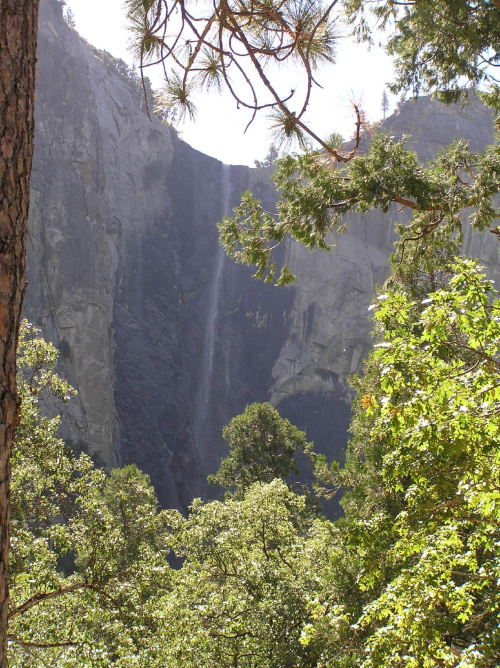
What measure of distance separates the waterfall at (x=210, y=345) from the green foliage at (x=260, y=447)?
1525 cm

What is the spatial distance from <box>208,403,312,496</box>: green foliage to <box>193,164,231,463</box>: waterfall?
15247 millimetres

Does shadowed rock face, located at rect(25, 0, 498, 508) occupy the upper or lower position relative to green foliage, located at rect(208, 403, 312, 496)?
upper

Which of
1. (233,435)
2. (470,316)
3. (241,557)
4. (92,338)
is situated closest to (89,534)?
(241,557)

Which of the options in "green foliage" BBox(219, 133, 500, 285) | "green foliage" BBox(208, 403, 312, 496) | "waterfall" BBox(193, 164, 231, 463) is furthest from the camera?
"waterfall" BBox(193, 164, 231, 463)

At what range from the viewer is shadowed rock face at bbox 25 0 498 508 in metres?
27.8

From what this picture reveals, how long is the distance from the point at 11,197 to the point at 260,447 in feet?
52.2

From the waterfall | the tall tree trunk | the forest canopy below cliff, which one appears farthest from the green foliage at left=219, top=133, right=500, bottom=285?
the waterfall

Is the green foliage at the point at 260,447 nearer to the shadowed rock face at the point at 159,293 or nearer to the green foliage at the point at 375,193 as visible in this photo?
the green foliage at the point at 375,193

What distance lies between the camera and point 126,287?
3219 cm

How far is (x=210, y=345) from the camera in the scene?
35.3 metres

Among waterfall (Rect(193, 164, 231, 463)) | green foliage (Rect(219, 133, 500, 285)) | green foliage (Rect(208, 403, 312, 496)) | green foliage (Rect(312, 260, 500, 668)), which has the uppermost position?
waterfall (Rect(193, 164, 231, 463))

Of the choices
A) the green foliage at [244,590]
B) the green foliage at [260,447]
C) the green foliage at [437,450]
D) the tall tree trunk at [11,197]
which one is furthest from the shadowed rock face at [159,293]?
the tall tree trunk at [11,197]

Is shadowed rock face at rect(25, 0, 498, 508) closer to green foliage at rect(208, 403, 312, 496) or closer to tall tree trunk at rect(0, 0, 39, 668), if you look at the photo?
green foliage at rect(208, 403, 312, 496)

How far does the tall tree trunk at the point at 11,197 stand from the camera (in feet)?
5.73
